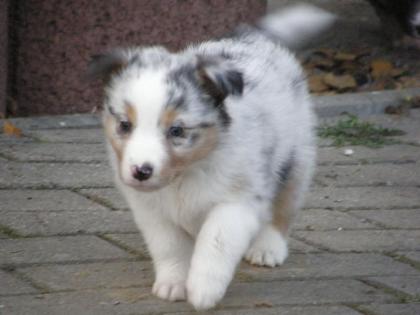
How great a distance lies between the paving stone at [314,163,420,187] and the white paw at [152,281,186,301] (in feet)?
6.78

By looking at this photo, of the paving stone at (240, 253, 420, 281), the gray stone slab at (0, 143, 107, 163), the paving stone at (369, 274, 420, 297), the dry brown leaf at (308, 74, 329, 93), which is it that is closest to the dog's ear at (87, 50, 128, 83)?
the paving stone at (240, 253, 420, 281)

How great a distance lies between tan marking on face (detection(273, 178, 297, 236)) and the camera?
5.17 meters

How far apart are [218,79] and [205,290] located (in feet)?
2.56

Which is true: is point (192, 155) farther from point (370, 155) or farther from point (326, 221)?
point (370, 155)

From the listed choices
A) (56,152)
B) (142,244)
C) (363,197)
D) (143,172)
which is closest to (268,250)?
(142,244)

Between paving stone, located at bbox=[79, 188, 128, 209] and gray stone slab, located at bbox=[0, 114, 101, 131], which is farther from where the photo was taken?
gray stone slab, located at bbox=[0, 114, 101, 131]

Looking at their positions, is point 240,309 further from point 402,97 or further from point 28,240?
point 402,97

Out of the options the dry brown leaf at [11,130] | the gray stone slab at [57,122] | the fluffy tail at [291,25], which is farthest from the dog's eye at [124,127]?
the gray stone slab at [57,122]

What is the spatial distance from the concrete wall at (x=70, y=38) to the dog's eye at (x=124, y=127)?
3530 millimetres

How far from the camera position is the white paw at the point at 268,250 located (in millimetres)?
5121

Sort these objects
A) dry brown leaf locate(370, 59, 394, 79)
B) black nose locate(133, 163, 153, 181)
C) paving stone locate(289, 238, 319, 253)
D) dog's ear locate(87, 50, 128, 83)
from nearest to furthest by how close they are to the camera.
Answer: black nose locate(133, 163, 153, 181)
dog's ear locate(87, 50, 128, 83)
paving stone locate(289, 238, 319, 253)
dry brown leaf locate(370, 59, 394, 79)

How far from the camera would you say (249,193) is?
4.54m

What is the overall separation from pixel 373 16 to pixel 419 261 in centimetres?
568

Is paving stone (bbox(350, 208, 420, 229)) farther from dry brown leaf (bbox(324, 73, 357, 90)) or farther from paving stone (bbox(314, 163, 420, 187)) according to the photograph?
dry brown leaf (bbox(324, 73, 357, 90))
